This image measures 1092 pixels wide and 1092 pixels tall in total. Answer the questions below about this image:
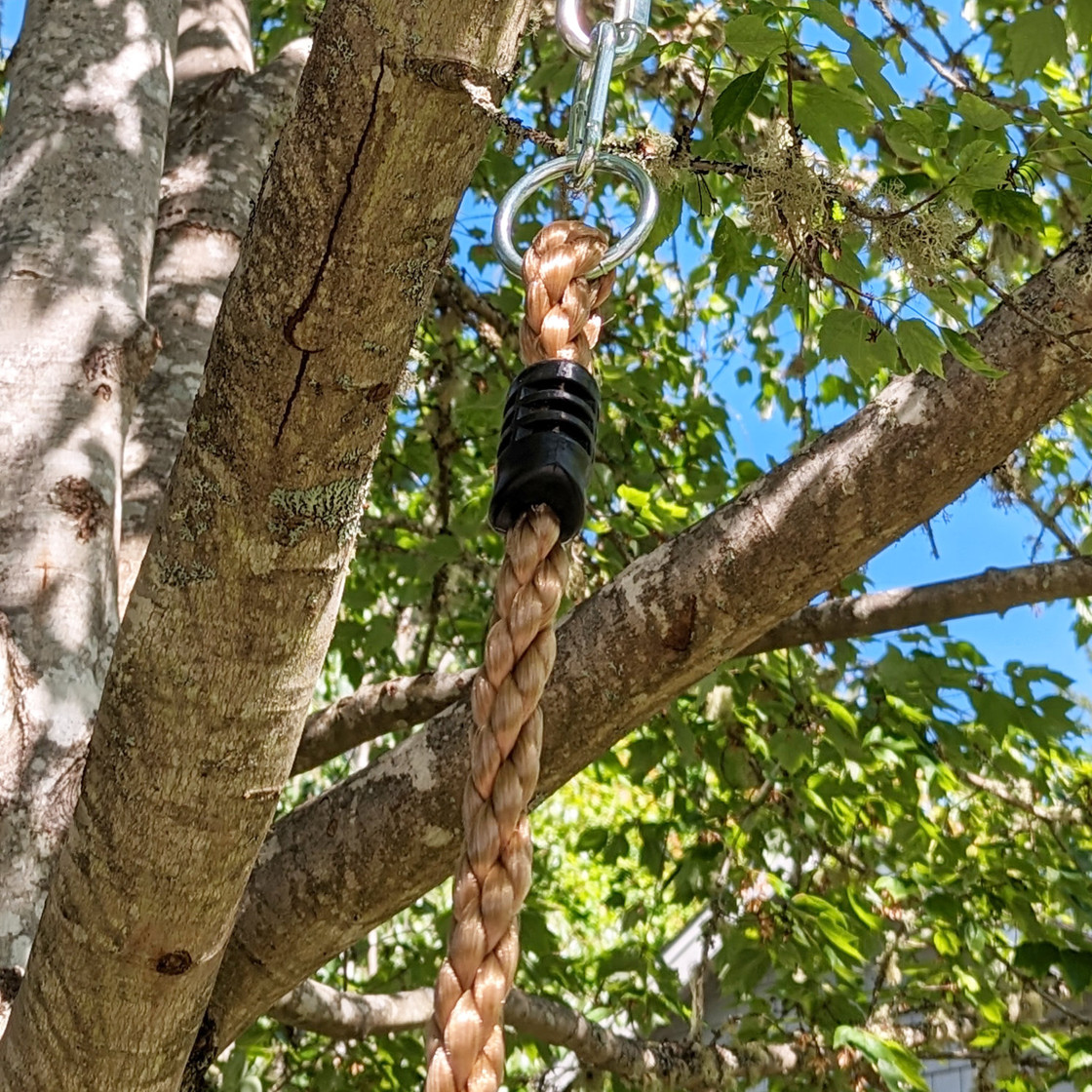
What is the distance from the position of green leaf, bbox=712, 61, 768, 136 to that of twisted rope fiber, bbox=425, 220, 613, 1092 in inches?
33.4

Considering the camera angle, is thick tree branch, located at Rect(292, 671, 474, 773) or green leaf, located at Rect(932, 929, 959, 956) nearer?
thick tree branch, located at Rect(292, 671, 474, 773)

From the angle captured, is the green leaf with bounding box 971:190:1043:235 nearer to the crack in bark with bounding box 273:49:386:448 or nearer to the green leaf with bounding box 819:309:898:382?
the green leaf with bounding box 819:309:898:382

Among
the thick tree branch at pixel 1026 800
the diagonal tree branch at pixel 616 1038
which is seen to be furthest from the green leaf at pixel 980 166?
the thick tree branch at pixel 1026 800

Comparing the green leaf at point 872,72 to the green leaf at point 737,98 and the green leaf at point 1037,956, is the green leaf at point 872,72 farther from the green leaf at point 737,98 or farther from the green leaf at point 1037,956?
the green leaf at point 1037,956

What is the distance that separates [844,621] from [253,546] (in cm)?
→ 130

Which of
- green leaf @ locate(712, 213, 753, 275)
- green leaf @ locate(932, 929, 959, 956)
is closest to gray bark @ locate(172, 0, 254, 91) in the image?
green leaf @ locate(712, 213, 753, 275)

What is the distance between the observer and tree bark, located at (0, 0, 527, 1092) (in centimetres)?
82

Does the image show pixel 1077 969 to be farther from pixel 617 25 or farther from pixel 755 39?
pixel 617 25

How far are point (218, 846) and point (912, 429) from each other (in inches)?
33.7

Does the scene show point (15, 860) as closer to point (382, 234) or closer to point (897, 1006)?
point (382, 234)

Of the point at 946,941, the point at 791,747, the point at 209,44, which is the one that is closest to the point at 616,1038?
the point at 791,747

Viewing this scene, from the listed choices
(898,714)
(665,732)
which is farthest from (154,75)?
(898,714)

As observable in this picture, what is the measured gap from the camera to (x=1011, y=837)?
309cm

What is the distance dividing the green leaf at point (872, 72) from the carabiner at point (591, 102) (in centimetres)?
74
